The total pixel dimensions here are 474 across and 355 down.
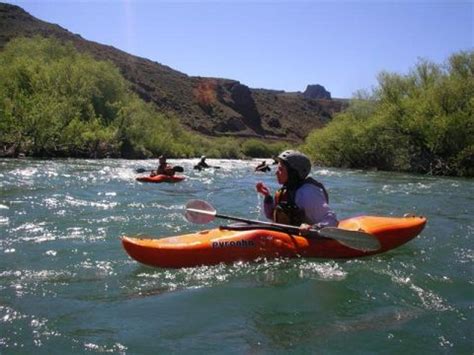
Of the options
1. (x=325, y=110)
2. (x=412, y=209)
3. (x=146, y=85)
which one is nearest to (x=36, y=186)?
(x=412, y=209)

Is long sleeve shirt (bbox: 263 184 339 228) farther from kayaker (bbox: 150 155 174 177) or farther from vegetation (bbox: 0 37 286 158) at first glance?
vegetation (bbox: 0 37 286 158)

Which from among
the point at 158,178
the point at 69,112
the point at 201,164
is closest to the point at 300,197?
the point at 158,178

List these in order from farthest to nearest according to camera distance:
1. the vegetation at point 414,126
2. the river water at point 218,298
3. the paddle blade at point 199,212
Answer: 1. the vegetation at point 414,126
2. the paddle blade at point 199,212
3. the river water at point 218,298

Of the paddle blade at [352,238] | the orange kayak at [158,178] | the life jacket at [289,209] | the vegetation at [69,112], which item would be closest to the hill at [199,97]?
the vegetation at [69,112]

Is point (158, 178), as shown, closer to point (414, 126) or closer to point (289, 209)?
point (289, 209)

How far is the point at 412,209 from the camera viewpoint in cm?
1135

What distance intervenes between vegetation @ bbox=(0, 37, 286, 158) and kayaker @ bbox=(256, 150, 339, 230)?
2220 centimetres

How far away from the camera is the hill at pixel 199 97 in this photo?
3445 inches

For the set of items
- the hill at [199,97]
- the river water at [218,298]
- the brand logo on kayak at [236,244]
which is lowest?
the river water at [218,298]

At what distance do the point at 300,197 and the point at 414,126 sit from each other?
23760mm

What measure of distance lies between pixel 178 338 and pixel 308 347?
3.01 ft

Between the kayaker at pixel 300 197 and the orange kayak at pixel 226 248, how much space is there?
263 millimetres

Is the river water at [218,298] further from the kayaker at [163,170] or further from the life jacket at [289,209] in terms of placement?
the kayaker at [163,170]

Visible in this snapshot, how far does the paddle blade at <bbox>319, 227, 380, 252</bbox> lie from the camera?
5.75 meters
